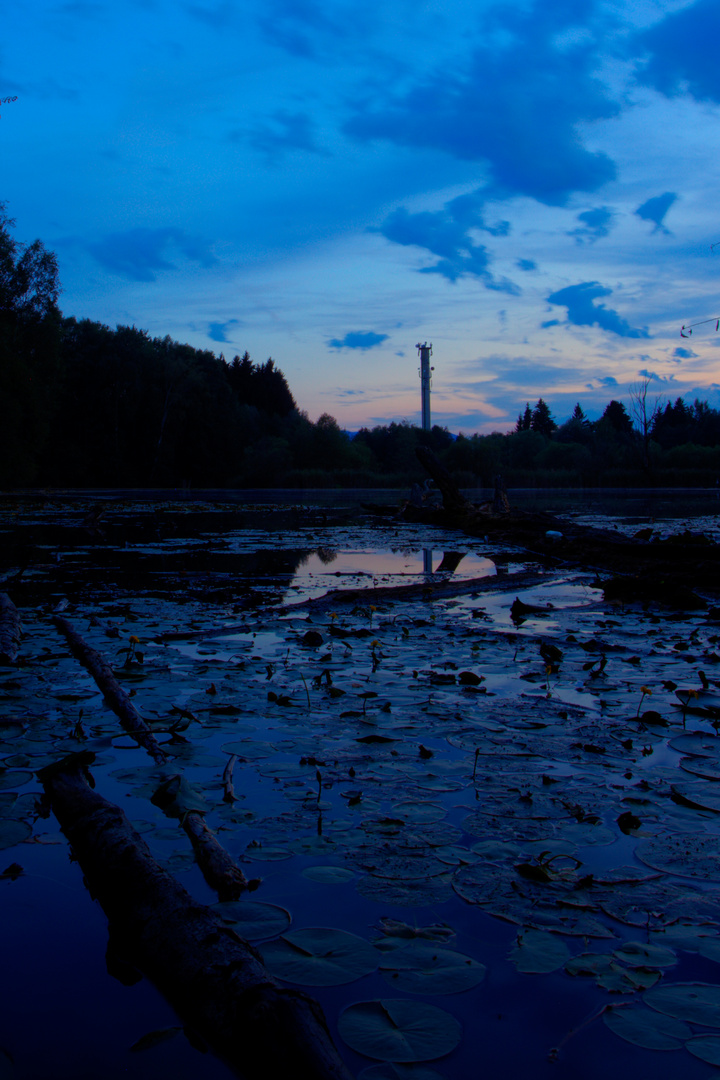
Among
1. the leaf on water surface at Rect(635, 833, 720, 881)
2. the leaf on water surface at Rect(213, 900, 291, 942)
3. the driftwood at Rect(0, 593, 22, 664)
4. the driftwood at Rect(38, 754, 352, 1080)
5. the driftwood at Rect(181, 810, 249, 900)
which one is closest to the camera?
the driftwood at Rect(38, 754, 352, 1080)

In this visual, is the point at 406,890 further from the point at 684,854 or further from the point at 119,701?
the point at 119,701

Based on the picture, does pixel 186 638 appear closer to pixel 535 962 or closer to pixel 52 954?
pixel 52 954

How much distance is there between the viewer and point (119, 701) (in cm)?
313

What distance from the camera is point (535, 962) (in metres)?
1.54

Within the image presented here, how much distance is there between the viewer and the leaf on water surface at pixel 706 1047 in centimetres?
129

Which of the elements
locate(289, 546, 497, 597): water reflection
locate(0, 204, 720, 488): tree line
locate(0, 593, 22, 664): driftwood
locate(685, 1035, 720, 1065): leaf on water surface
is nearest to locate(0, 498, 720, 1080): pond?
locate(685, 1035, 720, 1065): leaf on water surface

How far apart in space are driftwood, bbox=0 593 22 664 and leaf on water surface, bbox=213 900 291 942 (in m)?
2.84

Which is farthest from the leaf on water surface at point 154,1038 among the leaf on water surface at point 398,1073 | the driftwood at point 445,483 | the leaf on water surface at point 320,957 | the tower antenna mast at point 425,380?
the tower antenna mast at point 425,380

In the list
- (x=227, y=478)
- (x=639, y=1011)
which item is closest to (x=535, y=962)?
(x=639, y=1011)

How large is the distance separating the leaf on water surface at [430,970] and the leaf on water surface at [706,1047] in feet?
1.29

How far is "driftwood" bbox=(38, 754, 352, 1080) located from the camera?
1.11 m

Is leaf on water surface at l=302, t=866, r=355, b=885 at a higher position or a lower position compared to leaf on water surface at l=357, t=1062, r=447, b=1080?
higher

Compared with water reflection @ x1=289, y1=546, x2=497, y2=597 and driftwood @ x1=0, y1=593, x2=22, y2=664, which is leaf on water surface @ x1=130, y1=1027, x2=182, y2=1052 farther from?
water reflection @ x1=289, y1=546, x2=497, y2=597

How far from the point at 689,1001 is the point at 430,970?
0.51 metres
